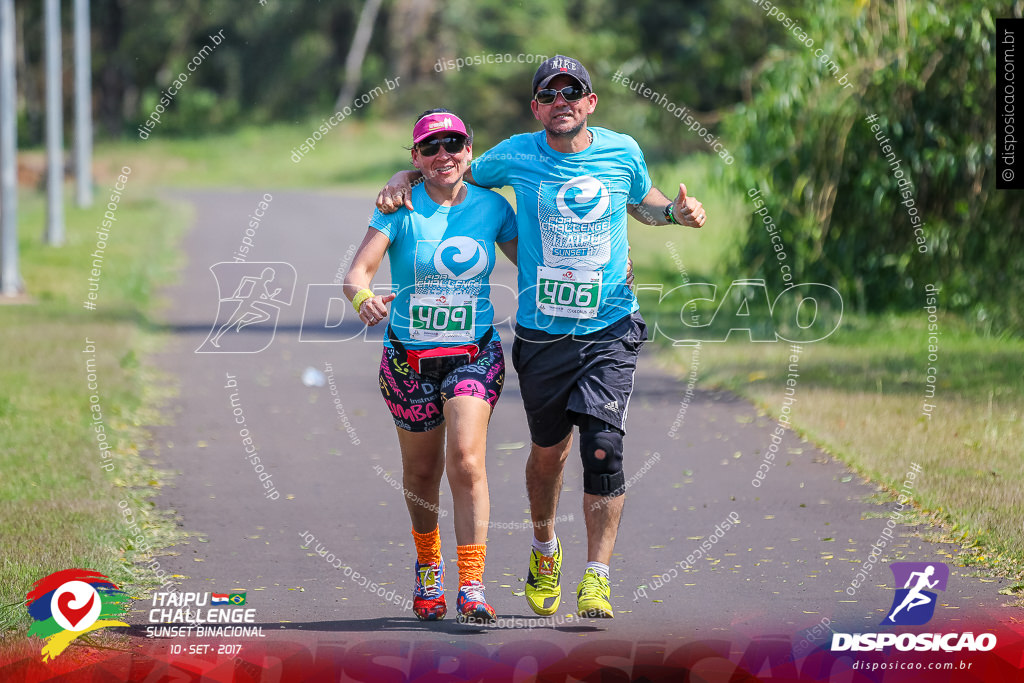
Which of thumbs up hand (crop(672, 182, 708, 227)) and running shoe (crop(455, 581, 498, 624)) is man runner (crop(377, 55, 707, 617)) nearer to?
thumbs up hand (crop(672, 182, 708, 227))

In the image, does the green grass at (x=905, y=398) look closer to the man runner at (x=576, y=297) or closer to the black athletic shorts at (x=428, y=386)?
the man runner at (x=576, y=297)

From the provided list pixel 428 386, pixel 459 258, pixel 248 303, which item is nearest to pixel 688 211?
pixel 459 258

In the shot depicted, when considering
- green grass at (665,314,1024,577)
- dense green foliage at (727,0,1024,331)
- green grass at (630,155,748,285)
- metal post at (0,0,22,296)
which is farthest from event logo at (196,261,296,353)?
dense green foliage at (727,0,1024,331)

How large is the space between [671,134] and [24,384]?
31.4 feet

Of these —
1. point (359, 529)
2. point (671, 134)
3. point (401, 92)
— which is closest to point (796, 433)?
point (359, 529)

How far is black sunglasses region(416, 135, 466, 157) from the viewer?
201 inches

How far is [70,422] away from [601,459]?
15.4 ft

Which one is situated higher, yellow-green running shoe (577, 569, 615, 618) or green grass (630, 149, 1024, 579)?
green grass (630, 149, 1024, 579)

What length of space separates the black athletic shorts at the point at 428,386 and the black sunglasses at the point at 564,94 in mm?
969

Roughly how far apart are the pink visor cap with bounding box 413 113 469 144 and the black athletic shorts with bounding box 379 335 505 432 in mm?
836

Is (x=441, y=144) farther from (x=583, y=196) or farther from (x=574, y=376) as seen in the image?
(x=574, y=376)

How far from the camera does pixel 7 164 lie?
15430mm

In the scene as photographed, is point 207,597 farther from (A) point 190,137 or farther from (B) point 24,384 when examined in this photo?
(A) point 190,137

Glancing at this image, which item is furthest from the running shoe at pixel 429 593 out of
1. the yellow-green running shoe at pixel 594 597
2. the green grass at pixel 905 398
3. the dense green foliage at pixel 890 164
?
the dense green foliage at pixel 890 164
